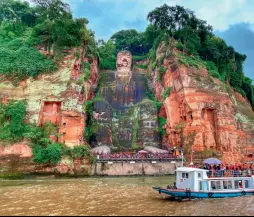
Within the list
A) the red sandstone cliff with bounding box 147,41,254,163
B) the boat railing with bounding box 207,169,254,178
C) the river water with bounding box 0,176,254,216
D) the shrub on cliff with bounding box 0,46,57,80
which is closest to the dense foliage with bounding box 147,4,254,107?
the red sandstone cliff with bounding box 147,41,254,163

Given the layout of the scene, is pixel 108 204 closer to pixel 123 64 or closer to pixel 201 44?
pixel 201 44

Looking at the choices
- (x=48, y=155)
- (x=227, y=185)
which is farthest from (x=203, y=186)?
(x=48, y=155)

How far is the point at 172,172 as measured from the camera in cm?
3014

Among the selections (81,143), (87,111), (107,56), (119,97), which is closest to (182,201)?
(81,143)

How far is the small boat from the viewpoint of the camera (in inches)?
619

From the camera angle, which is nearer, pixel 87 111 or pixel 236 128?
pixel 236 128

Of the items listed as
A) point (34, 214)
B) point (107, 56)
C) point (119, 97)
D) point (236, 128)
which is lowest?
point (34, 214)

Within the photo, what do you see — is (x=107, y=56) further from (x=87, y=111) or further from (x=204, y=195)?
(x=204, y=195)

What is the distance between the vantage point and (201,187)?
16.8 metres

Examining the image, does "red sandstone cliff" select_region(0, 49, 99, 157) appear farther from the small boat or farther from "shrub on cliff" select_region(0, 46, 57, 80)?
the small boat

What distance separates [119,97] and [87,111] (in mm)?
7556

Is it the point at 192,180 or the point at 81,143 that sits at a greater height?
the point at 81,143

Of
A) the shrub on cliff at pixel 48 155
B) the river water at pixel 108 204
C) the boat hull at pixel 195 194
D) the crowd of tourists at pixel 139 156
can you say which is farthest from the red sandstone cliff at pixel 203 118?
the river water at pixel 108 204

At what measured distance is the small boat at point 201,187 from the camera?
51.6 feet
